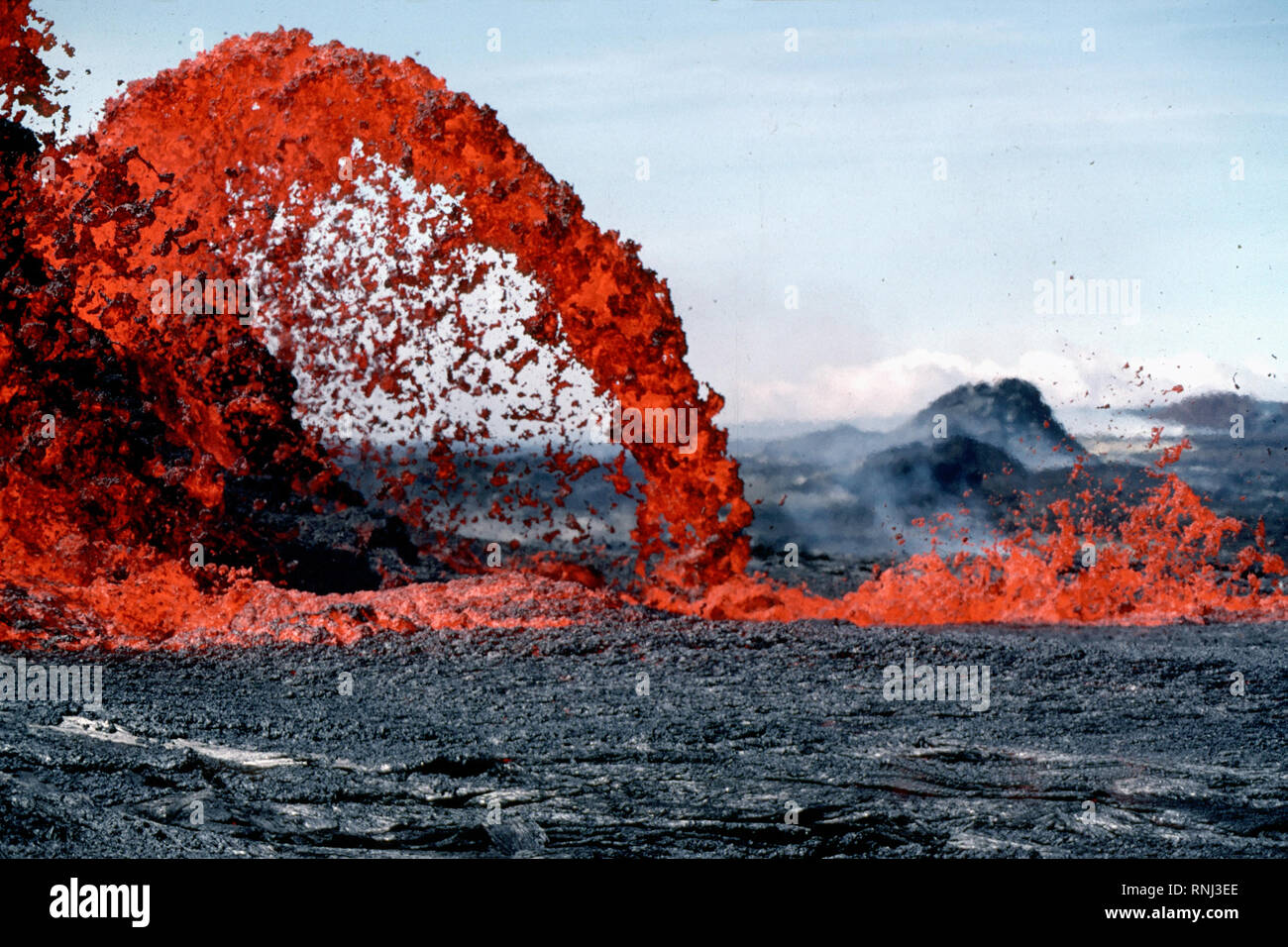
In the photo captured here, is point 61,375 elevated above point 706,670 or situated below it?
above

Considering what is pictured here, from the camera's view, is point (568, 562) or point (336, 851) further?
point (568, 562)

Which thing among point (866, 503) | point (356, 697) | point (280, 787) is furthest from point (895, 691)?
point (866, 503)

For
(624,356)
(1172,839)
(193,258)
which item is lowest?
(1172,839)

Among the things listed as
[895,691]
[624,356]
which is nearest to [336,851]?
[895,691]

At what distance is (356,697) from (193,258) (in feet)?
25.6

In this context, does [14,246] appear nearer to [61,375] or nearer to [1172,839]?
[61,375]

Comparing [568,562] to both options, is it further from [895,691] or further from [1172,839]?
[1172,839]

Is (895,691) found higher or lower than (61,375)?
lower

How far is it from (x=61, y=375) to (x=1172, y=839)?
1173 cm

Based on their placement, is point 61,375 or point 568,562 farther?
point 568,562

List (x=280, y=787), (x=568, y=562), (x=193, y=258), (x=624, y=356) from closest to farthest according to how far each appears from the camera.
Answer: (x=280, y=787)
(x=624, y=356)
(x=193, y=258)
(x=568, y=562)

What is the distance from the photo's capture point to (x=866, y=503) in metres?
22.6
